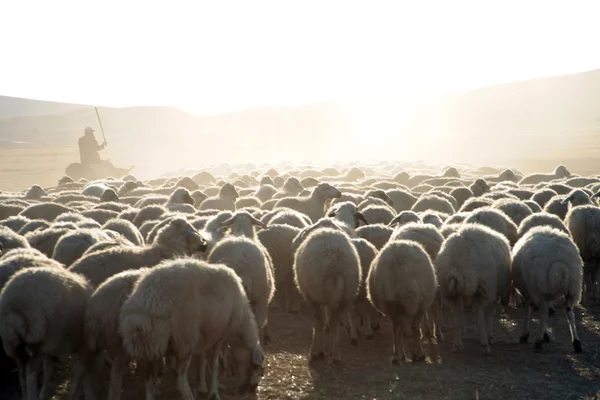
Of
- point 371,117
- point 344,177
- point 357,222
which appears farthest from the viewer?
point 371,117

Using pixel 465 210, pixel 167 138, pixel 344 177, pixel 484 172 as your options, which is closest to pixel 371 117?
pixel 167 138

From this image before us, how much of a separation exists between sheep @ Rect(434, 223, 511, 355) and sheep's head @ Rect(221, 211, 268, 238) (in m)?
3.20

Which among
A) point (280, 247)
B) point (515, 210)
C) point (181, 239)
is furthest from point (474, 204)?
point (181, 239)

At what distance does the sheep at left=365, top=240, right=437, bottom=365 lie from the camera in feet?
31.5

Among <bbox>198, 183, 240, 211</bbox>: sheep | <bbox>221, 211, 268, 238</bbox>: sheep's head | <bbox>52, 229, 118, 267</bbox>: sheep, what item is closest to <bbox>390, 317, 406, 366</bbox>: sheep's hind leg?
<bbox>221, 211, 268, 238</bbox>: sheep's head

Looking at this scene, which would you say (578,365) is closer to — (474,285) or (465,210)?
(474,285)

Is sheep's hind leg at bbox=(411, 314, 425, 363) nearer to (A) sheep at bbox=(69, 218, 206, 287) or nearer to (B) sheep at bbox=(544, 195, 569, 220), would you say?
(A) sheep at bbox=(69, 218, 206, 287)

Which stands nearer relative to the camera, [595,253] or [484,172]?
[595,253]

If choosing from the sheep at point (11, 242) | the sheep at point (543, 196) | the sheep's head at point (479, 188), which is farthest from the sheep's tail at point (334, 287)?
the sheep's head at point (479, 188)

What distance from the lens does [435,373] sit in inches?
362

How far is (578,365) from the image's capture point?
31.7ft

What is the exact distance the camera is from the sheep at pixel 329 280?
32.8 feet

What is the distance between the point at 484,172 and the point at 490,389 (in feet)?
112

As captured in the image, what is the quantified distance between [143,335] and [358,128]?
14013 centimetres
